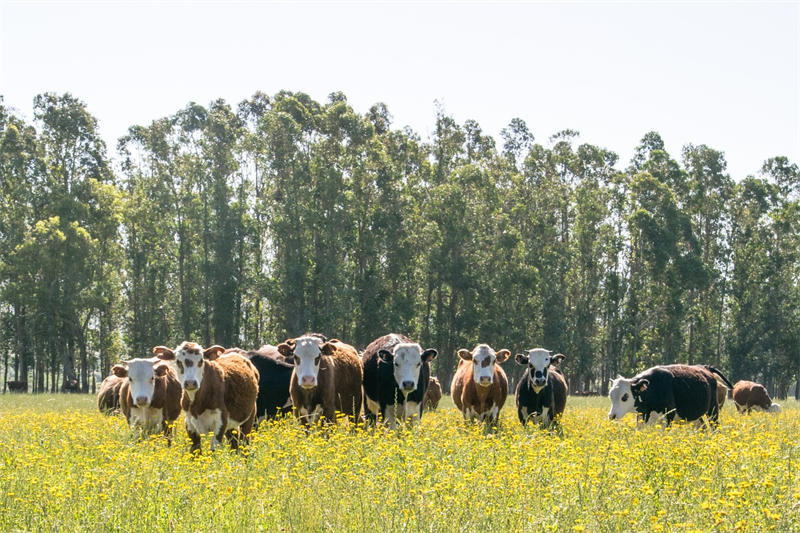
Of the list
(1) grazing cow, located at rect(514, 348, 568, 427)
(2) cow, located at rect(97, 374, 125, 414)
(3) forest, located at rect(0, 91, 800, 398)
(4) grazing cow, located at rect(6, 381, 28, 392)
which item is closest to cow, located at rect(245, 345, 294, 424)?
(1) grazing cow, located at rect(514, 348, 568, 427)

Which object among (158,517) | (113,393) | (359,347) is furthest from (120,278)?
(158,517)

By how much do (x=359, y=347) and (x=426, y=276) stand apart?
243 inches

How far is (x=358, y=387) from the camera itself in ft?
56.1

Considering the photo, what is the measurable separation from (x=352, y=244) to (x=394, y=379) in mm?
37065

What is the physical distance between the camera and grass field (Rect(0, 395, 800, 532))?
702 centimetres

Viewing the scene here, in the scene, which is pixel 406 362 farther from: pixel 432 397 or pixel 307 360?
pixel 432 397

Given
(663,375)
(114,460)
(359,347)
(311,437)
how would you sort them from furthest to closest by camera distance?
(359,347) → (663,375) → (311,437) → (114,460)

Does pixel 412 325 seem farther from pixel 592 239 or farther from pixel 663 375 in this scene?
pixel 663 375

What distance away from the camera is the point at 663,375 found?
55.6 feet

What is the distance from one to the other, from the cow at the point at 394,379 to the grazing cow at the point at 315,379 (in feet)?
2.34

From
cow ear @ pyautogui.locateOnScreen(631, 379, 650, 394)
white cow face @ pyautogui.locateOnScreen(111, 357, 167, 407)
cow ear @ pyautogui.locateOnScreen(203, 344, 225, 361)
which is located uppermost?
cow ear @ pyautogui.locateOnScreen(203, 344, 225, 361)

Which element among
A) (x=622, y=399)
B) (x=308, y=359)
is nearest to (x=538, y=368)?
(x=622, y=399)

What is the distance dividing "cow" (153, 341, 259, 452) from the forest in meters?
36.1

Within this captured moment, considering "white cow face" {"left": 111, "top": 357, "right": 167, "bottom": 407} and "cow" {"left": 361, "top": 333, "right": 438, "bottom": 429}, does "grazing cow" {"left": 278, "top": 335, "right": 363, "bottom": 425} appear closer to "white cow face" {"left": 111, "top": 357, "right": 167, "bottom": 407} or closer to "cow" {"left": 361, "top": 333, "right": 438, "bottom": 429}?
"cow" {"left": 361, "top": 333, "right": 438, "bottom": 429}
